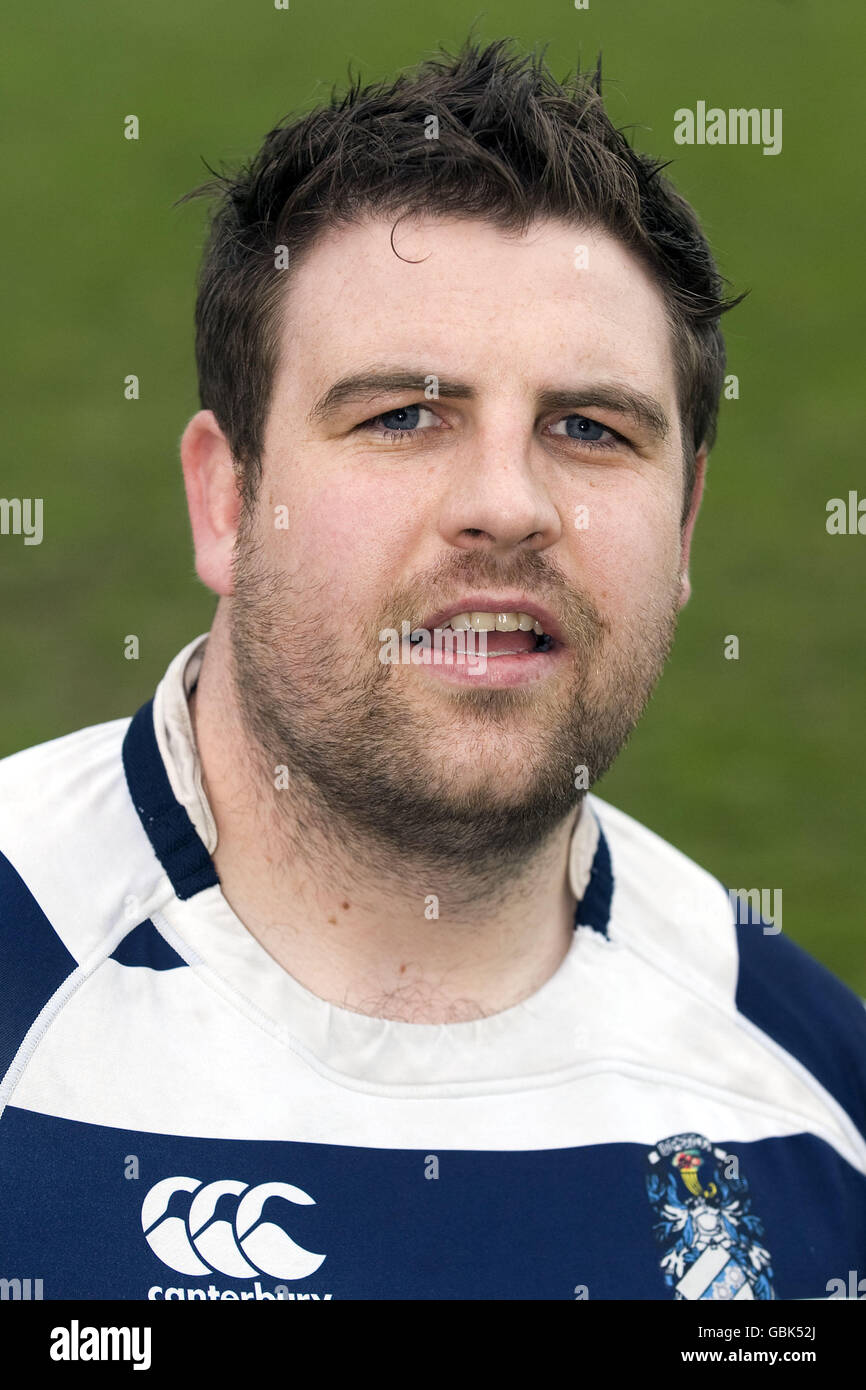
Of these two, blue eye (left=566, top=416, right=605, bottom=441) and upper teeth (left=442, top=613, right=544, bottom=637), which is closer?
upper teeth (left=442, top=613, right=544, bottom=637)

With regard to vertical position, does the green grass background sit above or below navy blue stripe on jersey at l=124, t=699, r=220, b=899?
above

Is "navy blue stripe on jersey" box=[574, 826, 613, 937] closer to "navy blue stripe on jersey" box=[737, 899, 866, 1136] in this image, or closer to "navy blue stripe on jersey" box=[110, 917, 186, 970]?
"navy blue stripe on jersey" box=[737, 899, 866, 1136]

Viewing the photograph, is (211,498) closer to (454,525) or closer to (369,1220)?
(454,525)

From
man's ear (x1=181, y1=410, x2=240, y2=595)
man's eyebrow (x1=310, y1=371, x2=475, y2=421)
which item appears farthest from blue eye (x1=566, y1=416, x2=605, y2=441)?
man's ear (x1=181, y1=410, x2=240, y2=595)

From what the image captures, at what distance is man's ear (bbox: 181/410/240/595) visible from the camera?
3264 mm

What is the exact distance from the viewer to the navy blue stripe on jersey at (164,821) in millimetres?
3070

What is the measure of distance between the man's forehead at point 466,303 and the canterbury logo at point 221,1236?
1437 millimetres

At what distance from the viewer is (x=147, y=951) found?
299cm

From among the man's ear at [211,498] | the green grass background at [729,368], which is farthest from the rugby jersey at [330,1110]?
the green grass background at [729,368]

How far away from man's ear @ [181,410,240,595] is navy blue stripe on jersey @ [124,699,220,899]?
331 mm

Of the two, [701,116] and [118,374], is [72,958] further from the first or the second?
[701,116]

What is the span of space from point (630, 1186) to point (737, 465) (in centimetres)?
857
